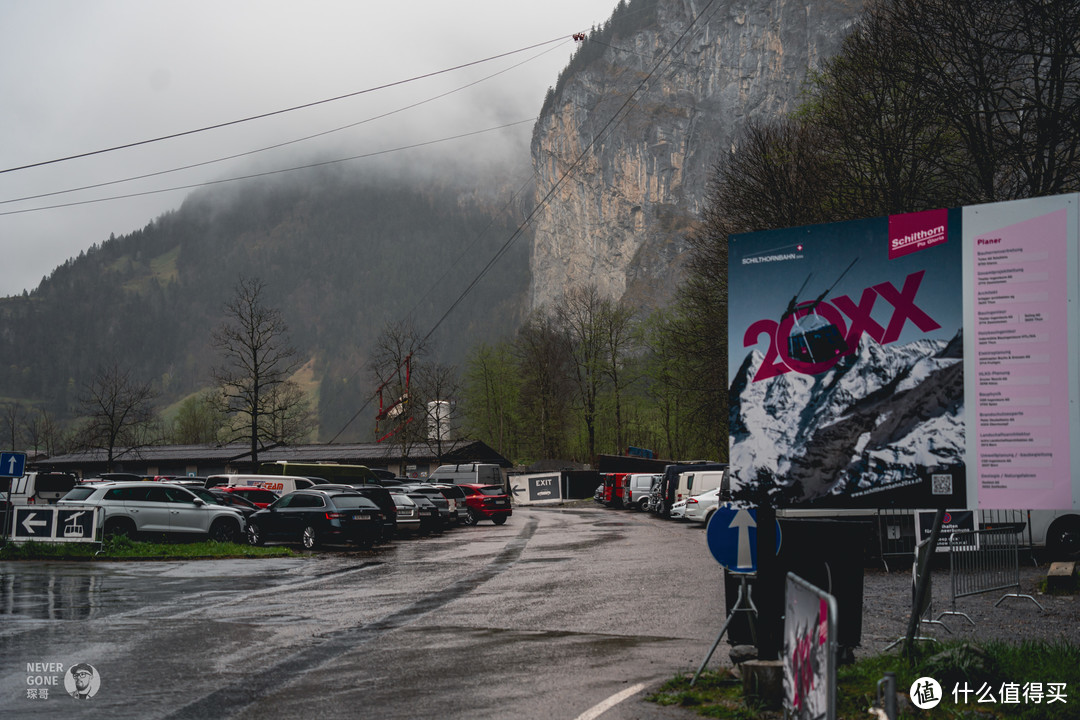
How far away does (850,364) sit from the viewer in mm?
6785

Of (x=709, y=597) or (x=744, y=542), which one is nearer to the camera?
(x=744, y=542)

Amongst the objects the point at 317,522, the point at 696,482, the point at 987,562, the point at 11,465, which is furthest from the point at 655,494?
the point at 987,562

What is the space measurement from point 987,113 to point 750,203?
16.0 meters

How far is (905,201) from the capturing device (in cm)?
2578

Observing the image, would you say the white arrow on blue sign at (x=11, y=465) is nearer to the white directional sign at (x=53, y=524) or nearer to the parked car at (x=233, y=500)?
the white directional sign at (x=53, y=524)

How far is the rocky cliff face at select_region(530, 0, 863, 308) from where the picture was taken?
521 feet

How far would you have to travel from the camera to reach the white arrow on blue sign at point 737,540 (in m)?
8.02

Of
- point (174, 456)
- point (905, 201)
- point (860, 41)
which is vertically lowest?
point (174, 456)

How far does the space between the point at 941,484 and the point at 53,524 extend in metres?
21.1

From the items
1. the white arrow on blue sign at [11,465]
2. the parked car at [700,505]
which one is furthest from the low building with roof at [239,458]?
the white arrow on blue sign at [11,465]

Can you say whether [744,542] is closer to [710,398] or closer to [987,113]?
[987,113]

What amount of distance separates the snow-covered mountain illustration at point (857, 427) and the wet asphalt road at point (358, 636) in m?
2.04

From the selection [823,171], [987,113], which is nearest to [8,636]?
[987,113]

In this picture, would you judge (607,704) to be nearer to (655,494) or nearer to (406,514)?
(406,514)
